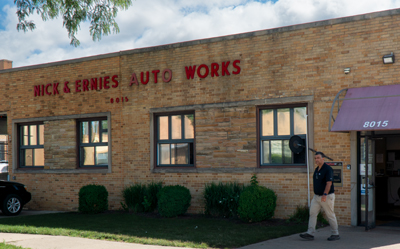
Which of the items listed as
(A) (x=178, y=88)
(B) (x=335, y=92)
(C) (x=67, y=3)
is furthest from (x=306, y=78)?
(C) (x=67, y=3)

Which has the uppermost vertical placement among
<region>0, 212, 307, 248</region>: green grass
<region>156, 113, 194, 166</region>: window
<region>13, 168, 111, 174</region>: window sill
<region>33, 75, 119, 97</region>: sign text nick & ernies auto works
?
<region>33, 75, 119, 97</region>: sign text nick & ernies auto works

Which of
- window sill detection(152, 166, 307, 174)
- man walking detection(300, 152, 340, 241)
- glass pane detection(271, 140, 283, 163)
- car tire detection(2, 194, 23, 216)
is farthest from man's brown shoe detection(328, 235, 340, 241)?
car tire detection(2, 194, 23, 216)

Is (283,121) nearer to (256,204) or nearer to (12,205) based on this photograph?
(256,204)

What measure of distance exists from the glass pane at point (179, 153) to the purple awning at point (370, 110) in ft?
16.0

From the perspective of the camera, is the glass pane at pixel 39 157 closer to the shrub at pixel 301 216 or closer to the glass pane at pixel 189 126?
the glass pane at pixel 189 126

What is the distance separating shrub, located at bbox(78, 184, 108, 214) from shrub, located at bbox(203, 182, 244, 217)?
354 cm

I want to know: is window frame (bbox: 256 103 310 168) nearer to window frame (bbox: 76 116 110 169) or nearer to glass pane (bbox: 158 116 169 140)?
glass pane (bbox: 158 116 169 140)

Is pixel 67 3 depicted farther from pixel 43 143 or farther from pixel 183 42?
pixel 43 143

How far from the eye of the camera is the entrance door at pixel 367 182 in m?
10.3

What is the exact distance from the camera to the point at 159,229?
1068 cm

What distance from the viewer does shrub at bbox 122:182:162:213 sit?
13664 mm

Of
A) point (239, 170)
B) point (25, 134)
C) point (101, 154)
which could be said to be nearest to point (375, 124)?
point (239, 170)

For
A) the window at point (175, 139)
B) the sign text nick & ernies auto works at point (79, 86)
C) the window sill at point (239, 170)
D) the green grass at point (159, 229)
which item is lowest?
the green grass at point (159, 229)

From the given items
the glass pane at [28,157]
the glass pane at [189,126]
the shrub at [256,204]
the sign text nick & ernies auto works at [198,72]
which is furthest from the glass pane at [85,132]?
the shrub at [256,204]
